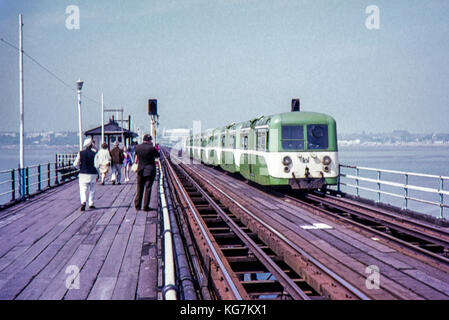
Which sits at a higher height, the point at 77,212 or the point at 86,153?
the point at 86,153

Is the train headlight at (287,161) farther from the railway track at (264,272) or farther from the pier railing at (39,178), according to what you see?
the pier railing at (39,178)

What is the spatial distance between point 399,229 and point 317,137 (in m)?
6.14

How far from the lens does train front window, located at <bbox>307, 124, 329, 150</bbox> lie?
50.0 ft

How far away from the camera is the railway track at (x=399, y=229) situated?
8068mm

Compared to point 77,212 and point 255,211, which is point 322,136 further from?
point 77,212

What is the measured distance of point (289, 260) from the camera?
7.16 m

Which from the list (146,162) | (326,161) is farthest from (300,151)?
(146,162)

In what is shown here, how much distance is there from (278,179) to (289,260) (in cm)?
795

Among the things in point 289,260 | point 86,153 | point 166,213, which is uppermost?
point 86,153

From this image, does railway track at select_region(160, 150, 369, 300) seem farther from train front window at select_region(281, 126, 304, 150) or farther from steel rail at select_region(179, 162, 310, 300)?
train front window at select_region(281, 126, 304, 150)

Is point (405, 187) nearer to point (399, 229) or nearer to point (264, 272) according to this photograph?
point (399, 229)

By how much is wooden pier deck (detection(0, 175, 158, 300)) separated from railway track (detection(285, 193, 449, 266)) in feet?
15.6

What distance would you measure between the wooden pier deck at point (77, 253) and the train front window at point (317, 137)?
21.8 feet
